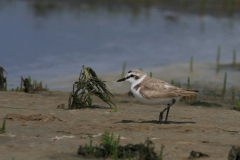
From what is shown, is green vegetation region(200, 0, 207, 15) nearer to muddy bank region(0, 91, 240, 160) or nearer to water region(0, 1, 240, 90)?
water region(0, 1, 240, 90)

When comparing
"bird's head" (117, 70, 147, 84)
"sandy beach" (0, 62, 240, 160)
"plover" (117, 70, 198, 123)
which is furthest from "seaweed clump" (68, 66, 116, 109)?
"plover" (117, 70, 198, 123)

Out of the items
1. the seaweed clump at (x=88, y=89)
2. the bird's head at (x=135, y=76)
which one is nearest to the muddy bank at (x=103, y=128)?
the seaweed clump at (x=88, y=89)

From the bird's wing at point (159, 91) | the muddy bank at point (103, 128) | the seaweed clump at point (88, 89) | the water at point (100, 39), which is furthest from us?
the water at point (100, 39)

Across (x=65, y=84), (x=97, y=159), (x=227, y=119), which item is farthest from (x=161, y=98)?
(x=65, y=84)

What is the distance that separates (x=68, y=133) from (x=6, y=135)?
0.89 meters

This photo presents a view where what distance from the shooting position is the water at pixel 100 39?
49.7ft

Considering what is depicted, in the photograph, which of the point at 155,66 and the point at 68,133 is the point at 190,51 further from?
the point at 68,133

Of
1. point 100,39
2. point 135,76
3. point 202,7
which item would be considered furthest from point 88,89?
point 202,7

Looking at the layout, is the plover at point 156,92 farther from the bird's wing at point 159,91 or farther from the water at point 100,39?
the water at point 100,39

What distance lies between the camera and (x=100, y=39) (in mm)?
17891

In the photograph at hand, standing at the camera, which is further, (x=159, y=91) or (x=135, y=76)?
(x=135, y=76)

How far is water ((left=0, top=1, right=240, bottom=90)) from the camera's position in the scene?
49.7 ft

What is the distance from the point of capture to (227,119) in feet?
27.7

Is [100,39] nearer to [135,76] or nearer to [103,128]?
[135,76]
